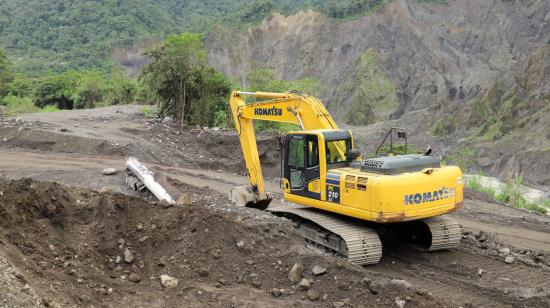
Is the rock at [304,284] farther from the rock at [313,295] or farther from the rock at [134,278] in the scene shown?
the rock at [134,278]

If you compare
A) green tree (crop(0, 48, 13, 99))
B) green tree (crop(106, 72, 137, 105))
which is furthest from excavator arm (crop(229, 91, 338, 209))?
green tree (crop(0, 48, 13, 99))

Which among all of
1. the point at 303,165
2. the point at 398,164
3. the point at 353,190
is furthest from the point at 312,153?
the point at 398,164

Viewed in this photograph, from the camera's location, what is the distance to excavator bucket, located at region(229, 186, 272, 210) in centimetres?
1177

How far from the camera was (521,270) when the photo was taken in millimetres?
9438

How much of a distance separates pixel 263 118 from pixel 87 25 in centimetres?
9200

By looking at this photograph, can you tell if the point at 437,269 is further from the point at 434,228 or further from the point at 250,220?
the point at 250,220

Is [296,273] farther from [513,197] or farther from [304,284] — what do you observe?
[513,197]

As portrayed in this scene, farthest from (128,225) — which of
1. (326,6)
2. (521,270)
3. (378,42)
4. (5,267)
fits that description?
(326,6)

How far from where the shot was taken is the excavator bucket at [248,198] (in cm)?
1177

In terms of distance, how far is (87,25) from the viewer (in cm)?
9550

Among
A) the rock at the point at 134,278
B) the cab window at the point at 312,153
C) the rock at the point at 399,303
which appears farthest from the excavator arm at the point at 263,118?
the rock at the point at 134,278

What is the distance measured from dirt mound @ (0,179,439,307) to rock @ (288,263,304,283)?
86mm

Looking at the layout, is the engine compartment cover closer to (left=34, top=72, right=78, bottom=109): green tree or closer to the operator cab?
the operator cab

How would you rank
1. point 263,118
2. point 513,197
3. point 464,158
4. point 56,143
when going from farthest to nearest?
point 464,158 → point 513,197 → point 56,143 → point 263,118
